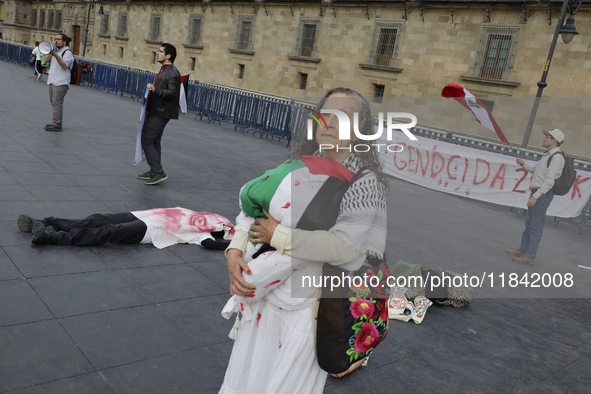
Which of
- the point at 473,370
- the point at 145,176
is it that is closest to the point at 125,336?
the point at 473,370

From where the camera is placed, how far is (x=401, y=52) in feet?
82.3

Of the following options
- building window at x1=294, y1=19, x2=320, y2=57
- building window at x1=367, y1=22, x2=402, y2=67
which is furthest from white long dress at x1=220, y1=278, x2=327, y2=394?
building window at x1=294, y1=19, x2=320, y2=57

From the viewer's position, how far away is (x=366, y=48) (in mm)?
26453

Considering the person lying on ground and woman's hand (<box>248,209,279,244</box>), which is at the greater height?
woman's hand (<box>248,209,279,244</box>)

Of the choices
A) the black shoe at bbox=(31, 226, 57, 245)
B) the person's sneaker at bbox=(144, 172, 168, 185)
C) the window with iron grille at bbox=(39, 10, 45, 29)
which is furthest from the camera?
the window with iron grille at bbox=(39, 10, 45, 29)

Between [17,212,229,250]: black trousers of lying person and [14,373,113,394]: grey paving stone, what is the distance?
1.98 m

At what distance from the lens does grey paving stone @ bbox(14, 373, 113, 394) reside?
2.49 m

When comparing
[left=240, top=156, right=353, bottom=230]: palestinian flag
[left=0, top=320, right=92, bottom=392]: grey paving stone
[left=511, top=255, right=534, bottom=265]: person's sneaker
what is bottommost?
[left=0, top=320, right=92, bottom=392]: grey paving stone

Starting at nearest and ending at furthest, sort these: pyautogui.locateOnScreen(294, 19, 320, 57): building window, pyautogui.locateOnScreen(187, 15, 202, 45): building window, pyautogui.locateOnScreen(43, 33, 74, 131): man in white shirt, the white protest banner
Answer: pyautogui.locateOnScreen(43, 33, 74, 131): man in white shirt → the white protest banner → pyautogui.locateOnScreen(294, 19, 320, 57): building window → pyautogui.locateOnScreen(187, 15, 202, 45): building window

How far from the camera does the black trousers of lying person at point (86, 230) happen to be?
4324 mm

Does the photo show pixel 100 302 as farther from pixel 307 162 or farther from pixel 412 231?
pixel 412 231

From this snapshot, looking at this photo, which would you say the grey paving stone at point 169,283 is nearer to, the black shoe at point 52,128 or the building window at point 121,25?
the black shoe at point 52,128

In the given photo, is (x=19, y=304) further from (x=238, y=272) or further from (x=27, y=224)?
(x=238, y=272)

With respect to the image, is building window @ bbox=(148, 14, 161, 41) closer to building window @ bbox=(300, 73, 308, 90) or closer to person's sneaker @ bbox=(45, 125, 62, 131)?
building window @ bbox=(300, 73, 308, 90)
